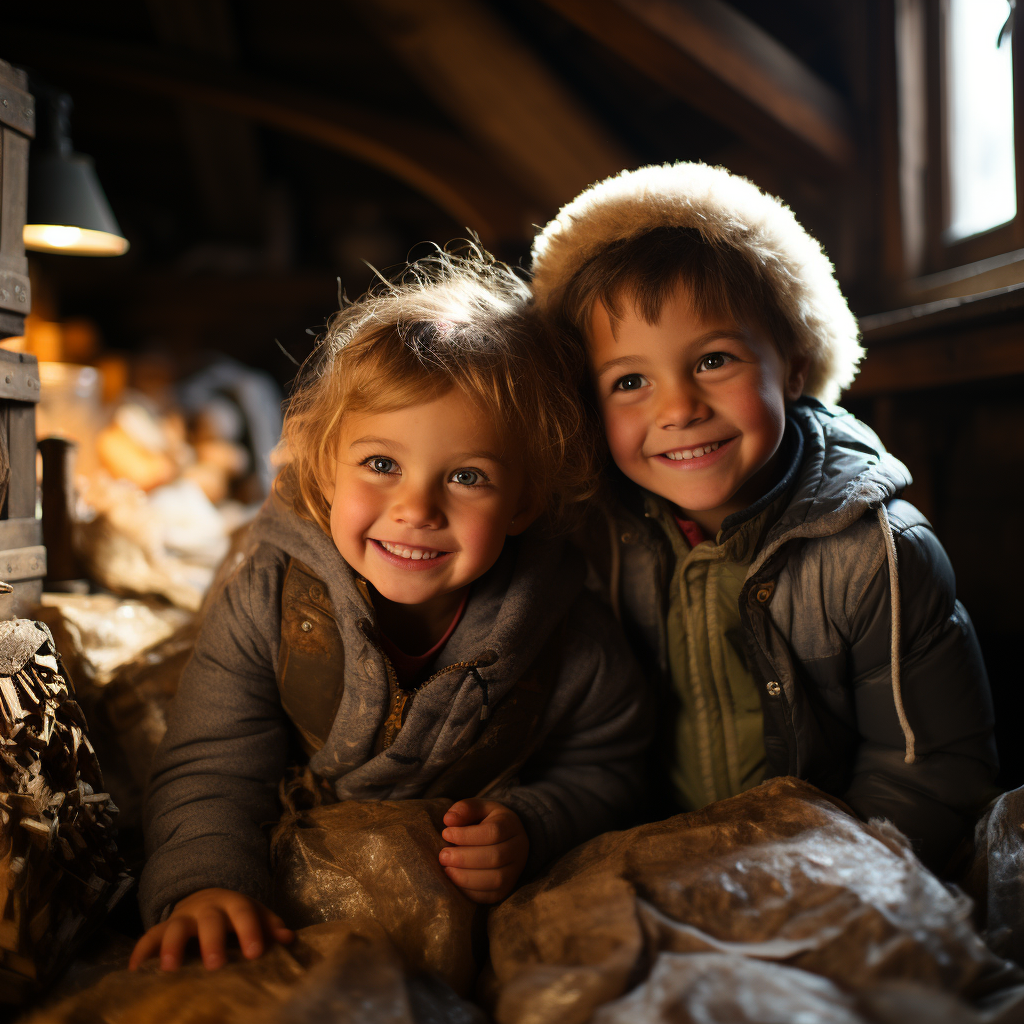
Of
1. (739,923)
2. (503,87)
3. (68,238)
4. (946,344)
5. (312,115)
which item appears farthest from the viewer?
(312,115)

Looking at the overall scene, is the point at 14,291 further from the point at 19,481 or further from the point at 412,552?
the point at 412,552

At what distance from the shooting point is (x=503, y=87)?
2.46 meters

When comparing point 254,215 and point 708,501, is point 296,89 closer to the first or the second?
point 254,215

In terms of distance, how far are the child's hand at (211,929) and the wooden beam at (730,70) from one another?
6.21ft

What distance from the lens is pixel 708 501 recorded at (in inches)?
44.5

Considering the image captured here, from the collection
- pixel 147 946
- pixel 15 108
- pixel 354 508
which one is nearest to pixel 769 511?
pixel 354 508

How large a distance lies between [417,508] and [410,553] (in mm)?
70

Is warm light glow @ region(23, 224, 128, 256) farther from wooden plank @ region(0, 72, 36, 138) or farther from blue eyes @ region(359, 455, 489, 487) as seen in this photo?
blue eyes @ region(359, 455, 489, 487)

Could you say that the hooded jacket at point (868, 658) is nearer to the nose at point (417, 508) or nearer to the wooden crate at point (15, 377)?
the nose at point (417, 508)

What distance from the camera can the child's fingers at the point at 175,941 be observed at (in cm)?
79

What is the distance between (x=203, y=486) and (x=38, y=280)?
1.44m

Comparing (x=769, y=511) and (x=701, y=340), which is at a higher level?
(x=701, y=340)

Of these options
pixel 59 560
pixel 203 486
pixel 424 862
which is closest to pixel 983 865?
pixel 424 862

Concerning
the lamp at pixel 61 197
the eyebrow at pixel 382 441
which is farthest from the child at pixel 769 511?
the lamp at pixel 61 197
